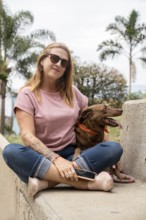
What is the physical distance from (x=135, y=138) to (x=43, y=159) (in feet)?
3.68

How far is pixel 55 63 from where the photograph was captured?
12.9 feet

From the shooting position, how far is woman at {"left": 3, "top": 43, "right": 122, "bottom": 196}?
3549mm

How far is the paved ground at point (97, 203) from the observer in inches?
111

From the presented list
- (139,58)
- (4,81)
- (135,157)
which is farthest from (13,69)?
(135,157)

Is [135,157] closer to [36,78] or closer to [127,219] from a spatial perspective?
[36,78]

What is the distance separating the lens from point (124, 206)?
10.0 feet

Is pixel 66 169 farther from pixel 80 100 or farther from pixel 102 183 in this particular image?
pixel 80 100

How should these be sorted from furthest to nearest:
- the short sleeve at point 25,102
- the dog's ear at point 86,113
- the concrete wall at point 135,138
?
the concrete wall at point 135,138 → the dog's ear at point 86,113 → the short sleeve at point 25,102

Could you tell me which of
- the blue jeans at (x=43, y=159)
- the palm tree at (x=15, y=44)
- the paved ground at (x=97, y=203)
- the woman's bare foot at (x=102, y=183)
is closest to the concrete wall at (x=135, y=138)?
Result: the paved ground at (x=97, y=203)

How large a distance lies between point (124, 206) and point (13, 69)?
78.7 ft

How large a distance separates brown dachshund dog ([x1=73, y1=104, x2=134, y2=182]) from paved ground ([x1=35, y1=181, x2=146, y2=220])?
415mm

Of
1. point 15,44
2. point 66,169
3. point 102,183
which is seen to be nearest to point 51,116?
point 66,169

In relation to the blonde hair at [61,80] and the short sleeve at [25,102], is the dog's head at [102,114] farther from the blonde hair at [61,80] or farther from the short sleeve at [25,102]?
the short sleeve at [25,102]

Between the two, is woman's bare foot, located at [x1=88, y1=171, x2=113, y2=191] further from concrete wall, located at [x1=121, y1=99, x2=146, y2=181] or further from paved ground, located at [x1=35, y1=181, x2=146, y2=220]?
concrete wall, located at [x1=121, y1=99, x2=146, y2=181]
